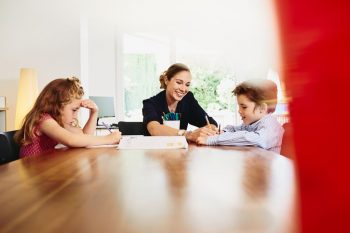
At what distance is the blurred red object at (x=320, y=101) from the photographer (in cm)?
10

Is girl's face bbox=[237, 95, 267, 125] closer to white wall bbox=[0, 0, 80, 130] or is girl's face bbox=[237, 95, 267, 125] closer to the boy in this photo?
the boy

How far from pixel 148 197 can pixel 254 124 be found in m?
1.21

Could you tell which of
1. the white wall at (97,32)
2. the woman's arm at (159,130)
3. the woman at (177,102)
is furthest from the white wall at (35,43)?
the woman's arm at (159,130)

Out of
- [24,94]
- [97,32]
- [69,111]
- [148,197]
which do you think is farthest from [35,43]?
[148,197]

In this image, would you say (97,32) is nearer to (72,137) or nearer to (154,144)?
(72,137)

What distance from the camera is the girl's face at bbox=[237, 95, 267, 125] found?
1.71 meters

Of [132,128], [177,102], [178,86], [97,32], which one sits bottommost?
[132,128]

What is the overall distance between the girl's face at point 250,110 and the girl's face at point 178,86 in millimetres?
643

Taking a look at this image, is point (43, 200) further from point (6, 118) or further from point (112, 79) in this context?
point (112, 79)

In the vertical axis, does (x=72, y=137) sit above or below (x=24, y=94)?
below

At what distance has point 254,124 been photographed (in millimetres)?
1648

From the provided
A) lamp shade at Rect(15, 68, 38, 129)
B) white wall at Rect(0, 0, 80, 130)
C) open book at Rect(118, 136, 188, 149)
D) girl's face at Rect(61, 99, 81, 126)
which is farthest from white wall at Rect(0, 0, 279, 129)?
open book at Rect(118, 136, 188, 149)

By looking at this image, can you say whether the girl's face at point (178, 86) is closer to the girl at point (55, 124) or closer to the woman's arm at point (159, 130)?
the woman's arm at point (159, 130)

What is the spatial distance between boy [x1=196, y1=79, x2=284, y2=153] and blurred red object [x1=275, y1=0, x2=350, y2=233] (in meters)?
1.20
